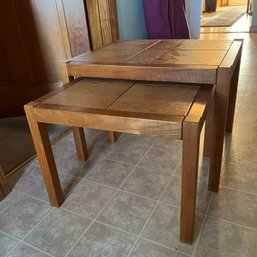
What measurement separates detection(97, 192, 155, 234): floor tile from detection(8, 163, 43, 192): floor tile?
0.45 m

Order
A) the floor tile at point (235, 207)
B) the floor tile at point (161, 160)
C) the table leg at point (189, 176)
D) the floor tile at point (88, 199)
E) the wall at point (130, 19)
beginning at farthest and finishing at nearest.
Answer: the wall at point (130, 19) < the floor tile at point (161, 160) < the floor tile at point (88, 199) < the floor tile at point (235, 207) < the table leg at point (189, 176)

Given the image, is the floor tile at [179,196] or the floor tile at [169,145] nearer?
the floor tile at [179,196]

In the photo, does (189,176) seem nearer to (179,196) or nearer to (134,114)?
(134,114)

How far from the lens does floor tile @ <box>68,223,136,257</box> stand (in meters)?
0.95

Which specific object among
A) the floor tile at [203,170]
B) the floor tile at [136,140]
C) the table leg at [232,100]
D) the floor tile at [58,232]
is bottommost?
the floor tile at [203,170]

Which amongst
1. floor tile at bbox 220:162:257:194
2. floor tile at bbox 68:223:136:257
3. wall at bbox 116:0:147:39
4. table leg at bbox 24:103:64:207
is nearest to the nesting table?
table leg at bbox 24:103:64:207

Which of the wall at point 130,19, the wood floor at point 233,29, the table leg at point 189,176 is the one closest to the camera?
the table leg at point 189,176

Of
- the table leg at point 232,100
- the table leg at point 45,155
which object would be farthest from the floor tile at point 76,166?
the table leg at point 232,100

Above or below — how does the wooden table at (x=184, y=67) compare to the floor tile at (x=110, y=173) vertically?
above

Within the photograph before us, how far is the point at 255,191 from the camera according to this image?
1174 mm

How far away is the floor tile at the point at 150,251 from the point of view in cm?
93

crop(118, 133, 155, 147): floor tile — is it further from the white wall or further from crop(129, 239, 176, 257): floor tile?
the white wall

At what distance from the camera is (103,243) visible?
0.98 metres

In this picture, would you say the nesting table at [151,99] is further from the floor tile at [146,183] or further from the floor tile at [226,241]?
the floor tile at [146,183]
